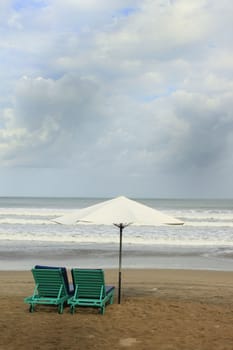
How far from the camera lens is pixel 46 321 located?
7895 millimetres

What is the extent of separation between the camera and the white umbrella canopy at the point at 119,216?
8.44m

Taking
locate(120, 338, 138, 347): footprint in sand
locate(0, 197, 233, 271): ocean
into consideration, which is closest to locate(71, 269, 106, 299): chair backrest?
locate(120, 338, 138, 347): footprint in sand

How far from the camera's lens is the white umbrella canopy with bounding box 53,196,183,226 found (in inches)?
332

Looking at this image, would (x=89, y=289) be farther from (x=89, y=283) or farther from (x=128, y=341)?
(x=128, y=341)

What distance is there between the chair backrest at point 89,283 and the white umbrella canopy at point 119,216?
94 centimetres

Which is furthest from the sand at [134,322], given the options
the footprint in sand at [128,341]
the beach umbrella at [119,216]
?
the beach umbrella at [119,216]

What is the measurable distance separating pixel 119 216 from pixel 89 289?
154cm

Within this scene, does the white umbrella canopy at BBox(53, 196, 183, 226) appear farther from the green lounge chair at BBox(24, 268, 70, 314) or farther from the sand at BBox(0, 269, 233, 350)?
the sand at BBox(0, 269, 233, 350)

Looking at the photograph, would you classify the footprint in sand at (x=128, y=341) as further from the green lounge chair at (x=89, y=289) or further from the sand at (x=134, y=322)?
the green lounge chair at (x=89, y=289)

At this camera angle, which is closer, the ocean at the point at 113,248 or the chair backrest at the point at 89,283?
the chair backrest at the point at 89,283

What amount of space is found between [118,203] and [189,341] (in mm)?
3034

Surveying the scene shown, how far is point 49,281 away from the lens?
8.66 m

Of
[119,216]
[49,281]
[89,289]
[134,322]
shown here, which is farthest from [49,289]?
[119,216]

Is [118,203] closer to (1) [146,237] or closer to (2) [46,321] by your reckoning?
(2) [46,321]
